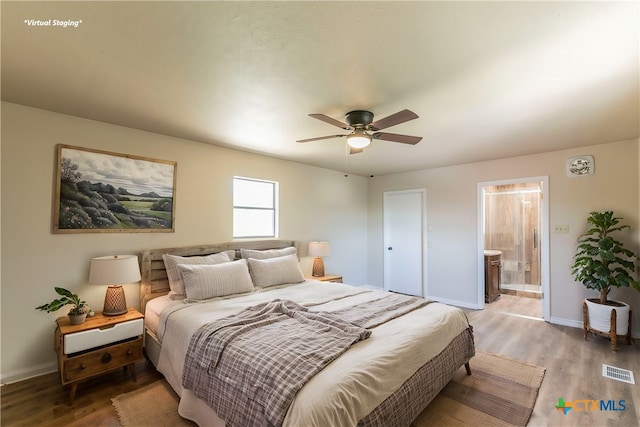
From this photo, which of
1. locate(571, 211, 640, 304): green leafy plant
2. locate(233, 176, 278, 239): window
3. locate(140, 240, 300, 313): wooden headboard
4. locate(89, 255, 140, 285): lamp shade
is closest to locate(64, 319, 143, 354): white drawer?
locate(89, 255, 140, 285): lamp shade

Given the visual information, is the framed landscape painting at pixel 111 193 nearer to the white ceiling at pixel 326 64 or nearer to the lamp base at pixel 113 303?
the white ceiling at pixel 326 64

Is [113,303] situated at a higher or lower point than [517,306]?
higher

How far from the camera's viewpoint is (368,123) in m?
2.54

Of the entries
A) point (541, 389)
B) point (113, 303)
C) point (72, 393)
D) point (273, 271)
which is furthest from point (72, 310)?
point (541, 389)

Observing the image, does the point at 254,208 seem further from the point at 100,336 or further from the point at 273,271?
the point at 100,336

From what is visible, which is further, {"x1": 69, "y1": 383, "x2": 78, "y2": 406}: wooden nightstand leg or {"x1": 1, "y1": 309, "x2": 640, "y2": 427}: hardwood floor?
{"x1": 69, "y1": 383, "x2": 78, "y2": 406}: wooden nightstand leg

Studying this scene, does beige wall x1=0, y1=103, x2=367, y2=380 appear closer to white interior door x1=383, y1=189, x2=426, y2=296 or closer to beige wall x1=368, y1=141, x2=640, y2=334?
white interior door x1=383, y1=189, x2=426, y2=296

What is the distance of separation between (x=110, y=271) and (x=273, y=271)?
1611 millimetres

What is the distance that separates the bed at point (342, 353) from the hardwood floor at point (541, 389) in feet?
1.41

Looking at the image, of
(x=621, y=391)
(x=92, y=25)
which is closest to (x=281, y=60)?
(x=92, y=25)

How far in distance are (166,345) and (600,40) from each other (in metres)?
3.61

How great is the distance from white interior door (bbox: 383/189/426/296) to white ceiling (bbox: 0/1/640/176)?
2508 millimetres

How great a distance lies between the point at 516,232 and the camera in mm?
5910

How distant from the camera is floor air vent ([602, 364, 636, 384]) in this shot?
254 cm
